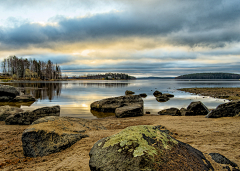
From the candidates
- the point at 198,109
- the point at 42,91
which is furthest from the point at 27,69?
the point at 198,109

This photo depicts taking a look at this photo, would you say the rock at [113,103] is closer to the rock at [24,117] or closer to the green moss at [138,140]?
the rock at [24,117]

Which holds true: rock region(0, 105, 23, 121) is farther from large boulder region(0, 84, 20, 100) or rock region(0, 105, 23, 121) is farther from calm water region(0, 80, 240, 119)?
large boulder region(0, 84, 20, 100)

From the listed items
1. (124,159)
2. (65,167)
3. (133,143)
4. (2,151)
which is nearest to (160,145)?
(133,143)

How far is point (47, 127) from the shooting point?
5.30 meters

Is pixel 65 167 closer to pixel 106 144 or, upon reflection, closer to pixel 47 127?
pixel 106 144

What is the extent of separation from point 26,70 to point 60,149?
131 m

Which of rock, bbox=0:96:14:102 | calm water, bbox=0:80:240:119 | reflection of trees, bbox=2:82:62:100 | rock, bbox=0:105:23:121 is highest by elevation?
rock, bbox=0:105:23:121

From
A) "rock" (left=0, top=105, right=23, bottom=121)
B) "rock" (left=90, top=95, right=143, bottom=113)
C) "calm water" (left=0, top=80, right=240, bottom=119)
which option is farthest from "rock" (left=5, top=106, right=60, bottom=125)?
"rock" (left=90, top=95, right=143, bottom=113)

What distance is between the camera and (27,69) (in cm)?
11469

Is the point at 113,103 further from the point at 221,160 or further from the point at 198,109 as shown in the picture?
the point at 221,160

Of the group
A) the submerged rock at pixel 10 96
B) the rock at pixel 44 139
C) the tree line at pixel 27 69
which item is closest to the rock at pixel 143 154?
the rock at pixel 44 139

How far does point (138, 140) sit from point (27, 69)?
443 feet

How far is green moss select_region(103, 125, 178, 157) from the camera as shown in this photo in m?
2.90

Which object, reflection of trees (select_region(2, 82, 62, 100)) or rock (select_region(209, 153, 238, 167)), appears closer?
rock (select_region(209, 153, 238, 167))
